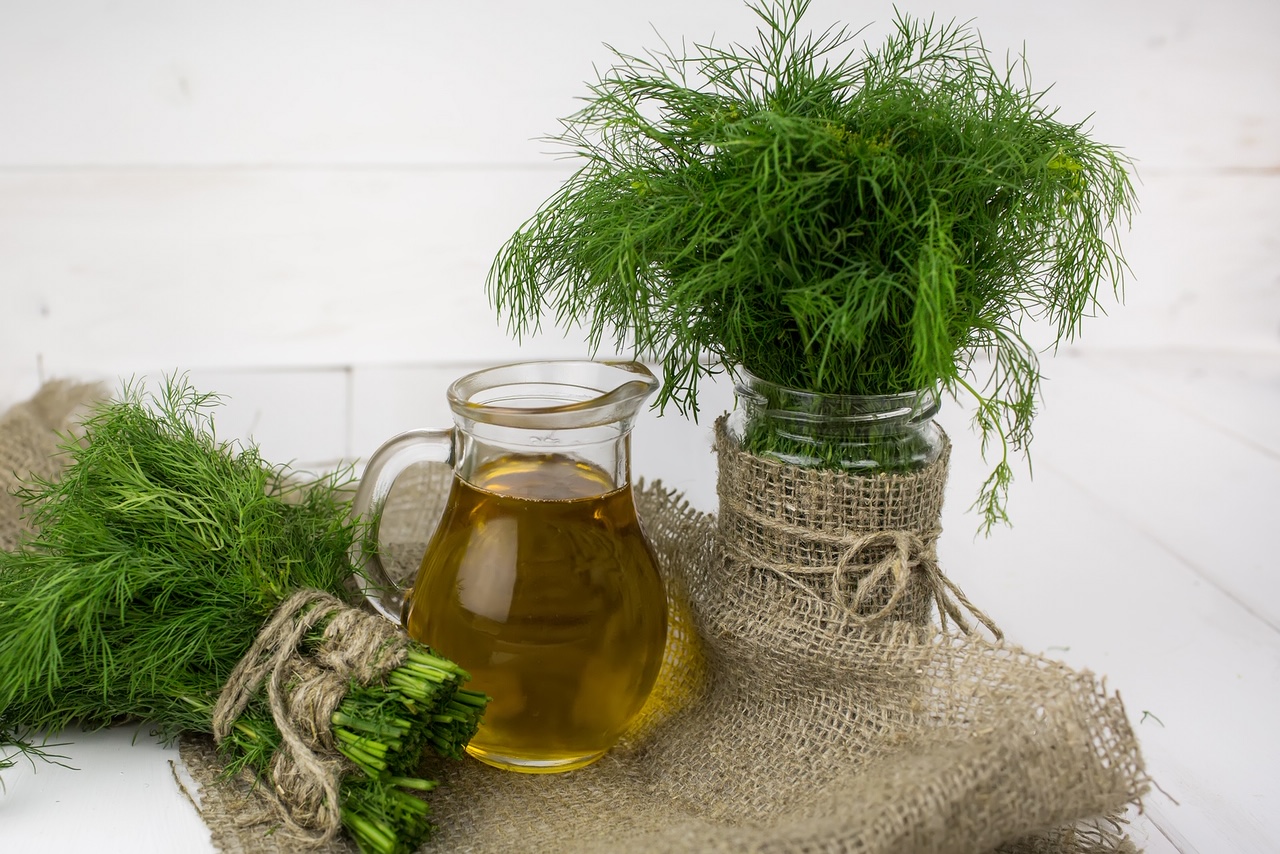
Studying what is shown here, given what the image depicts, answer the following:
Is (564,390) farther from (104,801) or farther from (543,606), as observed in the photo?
(104,801)

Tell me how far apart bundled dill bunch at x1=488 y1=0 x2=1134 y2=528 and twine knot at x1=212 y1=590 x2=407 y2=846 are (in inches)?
7.8

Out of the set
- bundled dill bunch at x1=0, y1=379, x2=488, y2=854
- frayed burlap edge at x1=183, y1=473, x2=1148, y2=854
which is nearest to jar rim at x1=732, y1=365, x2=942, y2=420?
frayed burlap edge at x1=183, y1=473, x2=1148, y2=854

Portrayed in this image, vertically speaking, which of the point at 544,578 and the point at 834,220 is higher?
the point at 834,220

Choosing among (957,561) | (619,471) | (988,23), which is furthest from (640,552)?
(988,23)

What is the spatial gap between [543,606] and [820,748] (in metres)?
0.15

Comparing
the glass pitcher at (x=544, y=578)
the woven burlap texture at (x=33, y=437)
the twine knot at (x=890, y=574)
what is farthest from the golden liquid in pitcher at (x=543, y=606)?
the woven burlap texture at (x=33, y=437)

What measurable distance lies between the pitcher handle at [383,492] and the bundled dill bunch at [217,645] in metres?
0.03

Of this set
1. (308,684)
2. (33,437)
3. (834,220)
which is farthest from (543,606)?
(33,437)

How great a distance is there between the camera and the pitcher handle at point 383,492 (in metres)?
0.64

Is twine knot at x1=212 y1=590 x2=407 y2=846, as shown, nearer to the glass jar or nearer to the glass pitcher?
the glass pitcher

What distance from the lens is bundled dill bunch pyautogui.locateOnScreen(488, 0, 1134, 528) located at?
505 mm

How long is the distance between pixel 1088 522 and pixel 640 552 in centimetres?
56

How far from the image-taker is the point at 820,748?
575 millimetres

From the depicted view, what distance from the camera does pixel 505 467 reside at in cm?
61
